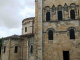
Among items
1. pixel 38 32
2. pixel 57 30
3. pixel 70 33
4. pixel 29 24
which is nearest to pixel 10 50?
pixel 29 24

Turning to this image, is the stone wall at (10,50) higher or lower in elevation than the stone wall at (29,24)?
lower

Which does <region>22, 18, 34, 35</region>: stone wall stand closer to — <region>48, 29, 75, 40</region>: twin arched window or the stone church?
the stone church

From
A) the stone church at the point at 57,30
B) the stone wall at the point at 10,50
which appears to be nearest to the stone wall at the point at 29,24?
the stone wall at the point at 10,50

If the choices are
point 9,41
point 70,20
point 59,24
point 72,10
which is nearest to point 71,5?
point 72,10

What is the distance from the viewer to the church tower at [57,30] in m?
15.7

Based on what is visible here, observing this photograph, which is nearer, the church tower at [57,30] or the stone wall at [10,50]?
the church tower at [57,30]

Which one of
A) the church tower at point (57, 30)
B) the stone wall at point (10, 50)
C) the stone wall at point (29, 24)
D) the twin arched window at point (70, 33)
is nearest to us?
the church tower at point (57, 30)

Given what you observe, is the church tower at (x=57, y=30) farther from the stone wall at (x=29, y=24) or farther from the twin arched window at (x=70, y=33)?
the stone wall at (x=29, y=24)

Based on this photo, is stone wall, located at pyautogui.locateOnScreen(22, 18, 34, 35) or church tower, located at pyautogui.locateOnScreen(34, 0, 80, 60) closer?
church tower, located at pyautogui.locateOnScreen(34, 0, 80, 60)

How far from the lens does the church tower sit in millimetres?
15672

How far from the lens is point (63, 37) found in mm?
15969

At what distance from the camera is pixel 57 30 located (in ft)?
53.2

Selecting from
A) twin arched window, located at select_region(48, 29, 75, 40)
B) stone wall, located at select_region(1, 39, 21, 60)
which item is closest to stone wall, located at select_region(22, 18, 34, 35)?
stone wall, located at select_region(1, 39, 21, 60)

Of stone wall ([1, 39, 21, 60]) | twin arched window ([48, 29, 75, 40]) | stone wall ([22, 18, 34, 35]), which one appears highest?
stone wall ([22, 18, 34, 35])
